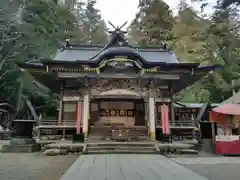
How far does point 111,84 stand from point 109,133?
8.67 feet

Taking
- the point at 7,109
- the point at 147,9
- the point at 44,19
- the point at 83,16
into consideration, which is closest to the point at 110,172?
the point at 7,109

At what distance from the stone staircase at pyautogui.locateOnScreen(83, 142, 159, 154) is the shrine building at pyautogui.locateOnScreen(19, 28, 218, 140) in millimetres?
1807

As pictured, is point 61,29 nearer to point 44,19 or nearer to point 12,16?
point 44,19

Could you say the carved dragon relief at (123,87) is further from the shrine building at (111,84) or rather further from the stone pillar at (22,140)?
the stone pillar at (22,140)

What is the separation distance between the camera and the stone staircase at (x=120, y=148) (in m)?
10.2

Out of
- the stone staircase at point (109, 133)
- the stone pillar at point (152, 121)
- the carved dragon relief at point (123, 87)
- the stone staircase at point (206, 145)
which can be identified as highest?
the carved dragon relief at point (123, 87)

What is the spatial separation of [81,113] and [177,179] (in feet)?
29.3

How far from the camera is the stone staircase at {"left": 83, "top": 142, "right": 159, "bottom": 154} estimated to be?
33.4 ft

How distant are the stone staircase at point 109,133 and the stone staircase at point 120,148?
1604 millimetres

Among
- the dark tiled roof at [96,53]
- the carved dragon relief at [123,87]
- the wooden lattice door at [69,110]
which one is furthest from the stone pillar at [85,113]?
the dark tiled roof at [96,53]

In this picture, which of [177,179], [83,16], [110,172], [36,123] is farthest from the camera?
[83,16]

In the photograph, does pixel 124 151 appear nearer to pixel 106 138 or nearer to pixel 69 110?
pixel 106 138

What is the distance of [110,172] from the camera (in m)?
5.76

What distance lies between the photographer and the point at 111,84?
14.1m
